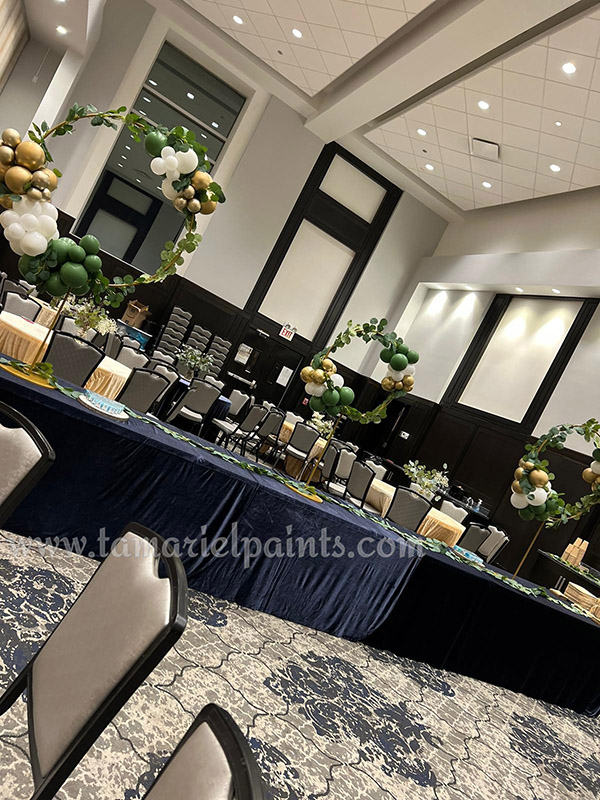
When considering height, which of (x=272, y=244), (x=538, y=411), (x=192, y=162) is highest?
→ (x=272, y=244)

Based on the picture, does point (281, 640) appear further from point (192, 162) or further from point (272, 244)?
point (272, 244)

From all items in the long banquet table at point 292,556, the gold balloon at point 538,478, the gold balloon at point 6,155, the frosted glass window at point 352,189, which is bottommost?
the long banquet table at point 292,556

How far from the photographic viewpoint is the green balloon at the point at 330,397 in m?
3.42

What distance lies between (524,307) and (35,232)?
36.4 feet

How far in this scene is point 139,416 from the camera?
3379mm

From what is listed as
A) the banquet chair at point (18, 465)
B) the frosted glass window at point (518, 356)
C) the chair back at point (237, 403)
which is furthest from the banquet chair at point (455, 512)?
the banquet chair at point (18, 465)

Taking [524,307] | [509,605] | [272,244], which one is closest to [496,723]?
[509,605]

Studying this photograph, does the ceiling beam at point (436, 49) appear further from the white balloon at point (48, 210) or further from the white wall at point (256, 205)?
the white balloon at point (48, 210)

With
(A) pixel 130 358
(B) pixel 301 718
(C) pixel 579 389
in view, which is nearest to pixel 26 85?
(A) pixel 130 358

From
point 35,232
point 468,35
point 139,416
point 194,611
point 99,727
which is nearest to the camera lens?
point 99,727

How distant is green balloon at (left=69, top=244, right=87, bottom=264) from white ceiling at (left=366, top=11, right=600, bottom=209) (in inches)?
267

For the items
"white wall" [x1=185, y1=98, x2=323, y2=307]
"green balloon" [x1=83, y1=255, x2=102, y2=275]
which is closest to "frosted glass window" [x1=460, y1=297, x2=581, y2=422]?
"white wall" [x1=185, y1=98, x2=323, y2=307]

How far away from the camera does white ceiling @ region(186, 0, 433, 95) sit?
8.18m

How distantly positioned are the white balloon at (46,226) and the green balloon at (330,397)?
1.65 metres
